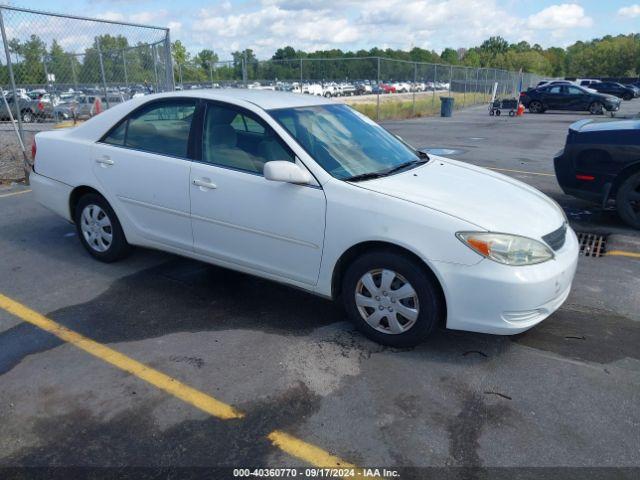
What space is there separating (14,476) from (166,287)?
2225mm

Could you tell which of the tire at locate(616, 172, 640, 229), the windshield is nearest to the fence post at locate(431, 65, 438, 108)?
the tire at locate(616, 172, 640, 229)

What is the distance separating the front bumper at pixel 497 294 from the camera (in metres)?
3.03

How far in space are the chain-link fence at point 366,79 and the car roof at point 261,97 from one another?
15898 millimetres

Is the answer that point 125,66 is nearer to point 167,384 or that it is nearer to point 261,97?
point 261,97

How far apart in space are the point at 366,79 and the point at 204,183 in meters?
25.5

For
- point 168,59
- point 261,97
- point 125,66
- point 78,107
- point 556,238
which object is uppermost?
point 168,59

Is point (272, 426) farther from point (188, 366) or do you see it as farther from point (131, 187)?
point (131, 187)

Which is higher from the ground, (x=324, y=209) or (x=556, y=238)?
(x=324, y=209)

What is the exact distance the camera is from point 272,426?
8.84ft

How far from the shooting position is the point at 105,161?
4.52m

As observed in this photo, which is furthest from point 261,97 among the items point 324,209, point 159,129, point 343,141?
point 324,209

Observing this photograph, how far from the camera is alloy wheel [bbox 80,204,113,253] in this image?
4.76 metres

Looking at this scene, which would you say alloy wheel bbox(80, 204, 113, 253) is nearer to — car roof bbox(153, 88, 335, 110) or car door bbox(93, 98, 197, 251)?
car door bbox(93, 98, 197, 251)

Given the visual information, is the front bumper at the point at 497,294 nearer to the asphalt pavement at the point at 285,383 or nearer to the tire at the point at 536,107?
the asphalt pavement at the point at 285,383
